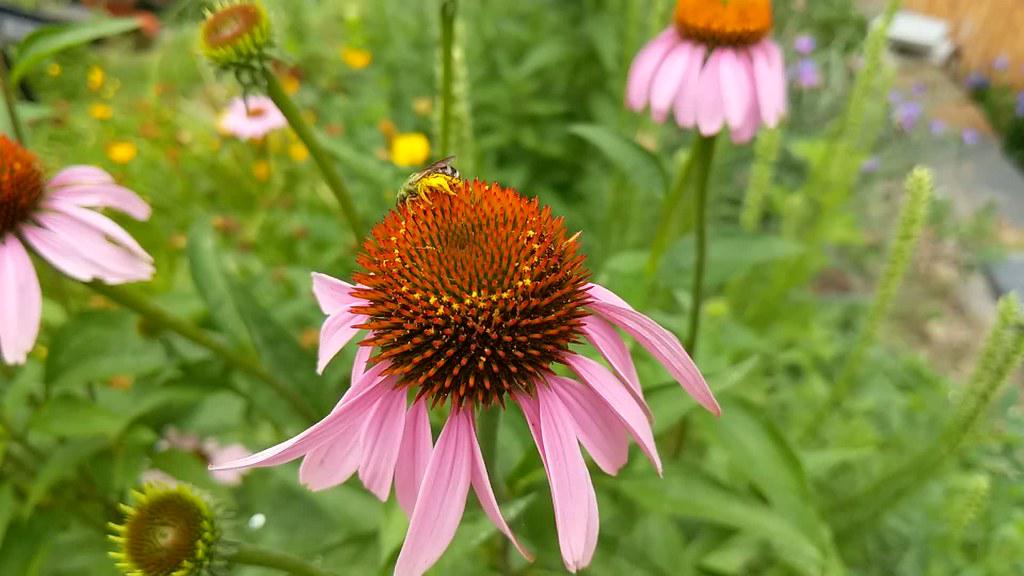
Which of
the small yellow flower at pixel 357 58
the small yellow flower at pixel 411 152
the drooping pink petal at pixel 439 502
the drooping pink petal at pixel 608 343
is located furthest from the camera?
the small yellow flower at pixel 357 58

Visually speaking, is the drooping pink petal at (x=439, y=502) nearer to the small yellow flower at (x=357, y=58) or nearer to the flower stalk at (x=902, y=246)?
the flower stalk at (x=902, y=246)

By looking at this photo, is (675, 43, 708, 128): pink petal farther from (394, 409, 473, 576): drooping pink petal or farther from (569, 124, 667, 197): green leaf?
(394, 409, 473, 576): drooping pink petal

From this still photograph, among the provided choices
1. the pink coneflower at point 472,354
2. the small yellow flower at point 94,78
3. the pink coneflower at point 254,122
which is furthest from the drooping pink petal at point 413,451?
the small yellow flower at point 94,78

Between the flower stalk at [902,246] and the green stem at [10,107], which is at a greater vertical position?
the green stem at [10,107]

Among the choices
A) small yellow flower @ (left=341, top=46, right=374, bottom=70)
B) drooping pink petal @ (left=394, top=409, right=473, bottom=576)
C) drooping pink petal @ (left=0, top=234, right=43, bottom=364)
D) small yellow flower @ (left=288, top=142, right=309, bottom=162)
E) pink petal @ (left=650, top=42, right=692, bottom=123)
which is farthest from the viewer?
small yellow flower @ (left=341, top=46, right=374, bottom=70)

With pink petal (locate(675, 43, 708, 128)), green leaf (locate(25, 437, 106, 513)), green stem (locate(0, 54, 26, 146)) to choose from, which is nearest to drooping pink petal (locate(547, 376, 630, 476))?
pink petal (locate(675, 43, 708, 128))

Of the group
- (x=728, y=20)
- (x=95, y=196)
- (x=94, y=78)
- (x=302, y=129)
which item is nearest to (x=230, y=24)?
(x=302, y=129)

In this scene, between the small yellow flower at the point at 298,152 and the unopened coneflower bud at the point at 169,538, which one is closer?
the unopened coneflower bud at the point at 169,538
